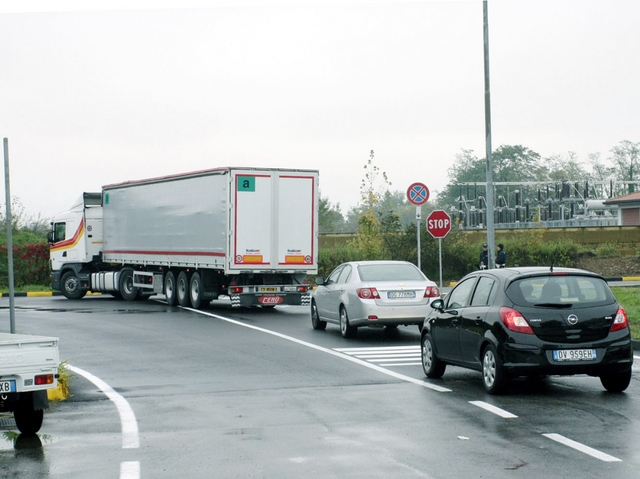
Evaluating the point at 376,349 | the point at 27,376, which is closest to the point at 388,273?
the point at 376,349

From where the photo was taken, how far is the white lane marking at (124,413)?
891 centimetres

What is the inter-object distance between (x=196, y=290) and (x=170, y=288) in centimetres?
215

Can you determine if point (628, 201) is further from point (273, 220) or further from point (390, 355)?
point (390, 355)

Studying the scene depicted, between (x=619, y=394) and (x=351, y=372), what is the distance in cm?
386

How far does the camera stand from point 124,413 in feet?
34.8

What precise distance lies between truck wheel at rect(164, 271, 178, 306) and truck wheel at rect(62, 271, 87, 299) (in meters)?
6.17

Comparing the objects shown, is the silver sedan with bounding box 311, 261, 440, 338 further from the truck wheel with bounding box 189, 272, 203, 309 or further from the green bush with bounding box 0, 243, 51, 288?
the green bush with bounding box 0, 243, 51, 288

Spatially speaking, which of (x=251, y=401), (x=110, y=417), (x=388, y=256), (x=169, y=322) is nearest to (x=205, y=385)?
(x=251, y=401)

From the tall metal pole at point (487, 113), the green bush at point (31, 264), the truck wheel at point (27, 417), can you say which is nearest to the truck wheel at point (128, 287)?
the tall metal pole at point (487, 113)

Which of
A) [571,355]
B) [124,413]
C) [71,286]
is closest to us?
[124,413]

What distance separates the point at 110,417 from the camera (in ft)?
34.1

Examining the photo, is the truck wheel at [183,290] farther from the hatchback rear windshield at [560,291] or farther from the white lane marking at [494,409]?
the white lane marking at [494,409]

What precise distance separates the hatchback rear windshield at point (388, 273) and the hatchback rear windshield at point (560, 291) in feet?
24.2

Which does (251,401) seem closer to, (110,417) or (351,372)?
(110,417)
